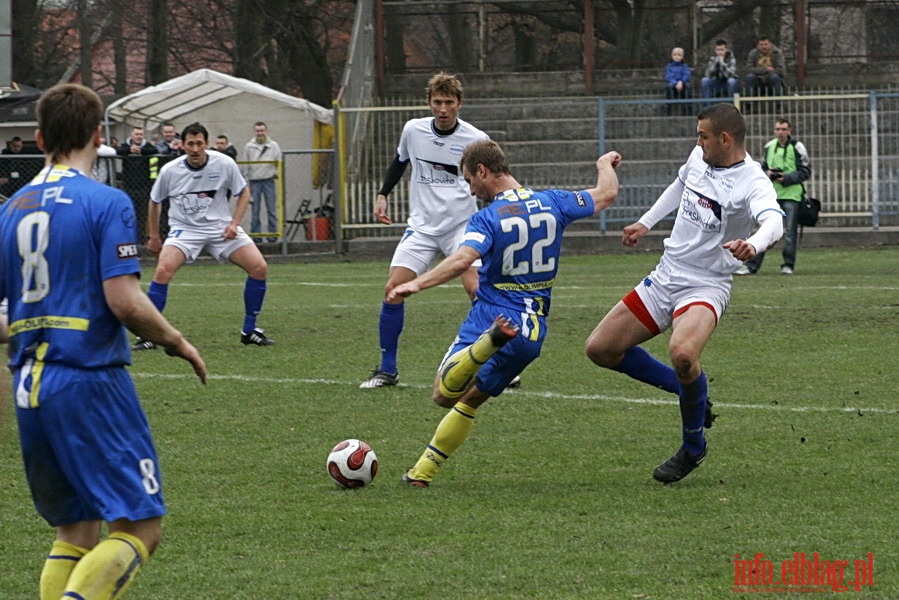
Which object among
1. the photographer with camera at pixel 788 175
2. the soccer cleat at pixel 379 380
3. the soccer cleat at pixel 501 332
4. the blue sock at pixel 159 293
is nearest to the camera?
the soccer cleat at pixel 501 332

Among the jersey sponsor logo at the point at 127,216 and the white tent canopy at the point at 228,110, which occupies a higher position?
the white tent canopy at the point at 228,110

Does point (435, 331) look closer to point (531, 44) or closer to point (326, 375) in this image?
point (326, 375)

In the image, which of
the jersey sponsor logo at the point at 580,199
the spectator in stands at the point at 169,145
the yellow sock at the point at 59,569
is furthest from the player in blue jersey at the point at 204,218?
the spectator in stands at the point at 169,145

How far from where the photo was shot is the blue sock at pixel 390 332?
9.80 m

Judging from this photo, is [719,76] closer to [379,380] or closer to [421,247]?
[421,247]

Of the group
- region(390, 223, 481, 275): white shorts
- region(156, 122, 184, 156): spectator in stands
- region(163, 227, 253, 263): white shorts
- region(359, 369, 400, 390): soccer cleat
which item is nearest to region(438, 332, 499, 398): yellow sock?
region(359, 369, 400, 390): soccer cleat

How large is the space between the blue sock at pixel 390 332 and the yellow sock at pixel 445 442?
9.47 feet

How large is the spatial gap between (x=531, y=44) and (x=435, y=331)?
17.8 m

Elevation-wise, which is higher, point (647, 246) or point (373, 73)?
point (373, 73)

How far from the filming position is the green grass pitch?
5312 millimetres

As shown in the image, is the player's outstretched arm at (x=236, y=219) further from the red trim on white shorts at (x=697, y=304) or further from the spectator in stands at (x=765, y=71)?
the spectator in stands at (x=765, y=71)

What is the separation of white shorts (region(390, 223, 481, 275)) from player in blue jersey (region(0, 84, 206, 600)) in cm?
561

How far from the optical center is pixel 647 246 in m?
22.5

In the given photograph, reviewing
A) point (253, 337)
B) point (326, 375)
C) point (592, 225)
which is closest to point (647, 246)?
point (592, 225)
